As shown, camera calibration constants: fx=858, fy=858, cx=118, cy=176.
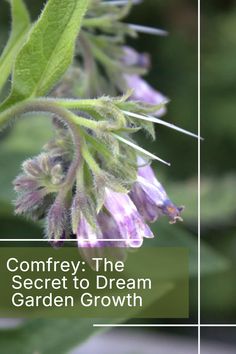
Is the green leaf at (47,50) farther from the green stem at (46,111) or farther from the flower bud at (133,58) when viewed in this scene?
the flower bud at (133,58)

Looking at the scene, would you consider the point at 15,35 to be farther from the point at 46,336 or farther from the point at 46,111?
the point at 46,336

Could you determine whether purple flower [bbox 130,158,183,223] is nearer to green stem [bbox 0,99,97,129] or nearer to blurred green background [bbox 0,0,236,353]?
green stem [bbox 0,99,97,129]

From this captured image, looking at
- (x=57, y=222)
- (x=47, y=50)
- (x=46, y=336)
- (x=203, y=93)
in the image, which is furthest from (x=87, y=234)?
(x=203, y=93)

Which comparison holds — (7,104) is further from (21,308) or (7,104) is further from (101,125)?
(21,308)

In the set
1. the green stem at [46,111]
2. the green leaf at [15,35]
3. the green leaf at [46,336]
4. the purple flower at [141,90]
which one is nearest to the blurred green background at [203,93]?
the purple flower at [141,90]

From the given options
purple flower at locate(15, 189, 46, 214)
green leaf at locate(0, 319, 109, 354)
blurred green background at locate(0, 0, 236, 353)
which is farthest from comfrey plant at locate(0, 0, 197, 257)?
blurred green background at locate(0, 0, 236, 353)

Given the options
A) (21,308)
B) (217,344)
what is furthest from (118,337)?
(21,308)
